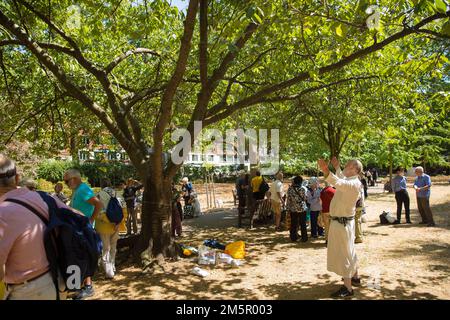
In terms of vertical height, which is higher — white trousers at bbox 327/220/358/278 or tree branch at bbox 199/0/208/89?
tree branch at bbox 199/0/208/89

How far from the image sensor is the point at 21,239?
2.57 meters

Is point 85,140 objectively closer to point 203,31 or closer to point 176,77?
point 176,77

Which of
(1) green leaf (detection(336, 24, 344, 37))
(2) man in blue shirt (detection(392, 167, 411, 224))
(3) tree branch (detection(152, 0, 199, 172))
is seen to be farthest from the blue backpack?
(2) man in blue shirt (detection(392, 167, 411, 224))

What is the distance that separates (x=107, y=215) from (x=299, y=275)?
3.52m

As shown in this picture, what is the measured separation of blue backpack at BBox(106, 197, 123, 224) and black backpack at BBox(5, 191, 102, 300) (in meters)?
3.47

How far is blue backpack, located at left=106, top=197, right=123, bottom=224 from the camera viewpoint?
245 inches

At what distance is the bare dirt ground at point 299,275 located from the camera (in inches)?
225

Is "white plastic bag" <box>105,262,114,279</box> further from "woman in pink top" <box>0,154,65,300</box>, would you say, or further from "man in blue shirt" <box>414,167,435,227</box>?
"man in blue shirt" <box>414,167,435,227</box>

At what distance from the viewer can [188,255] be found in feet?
26.1

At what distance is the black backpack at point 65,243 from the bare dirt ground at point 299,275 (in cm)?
317

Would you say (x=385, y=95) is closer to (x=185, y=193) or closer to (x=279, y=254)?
(x=279, y=254)

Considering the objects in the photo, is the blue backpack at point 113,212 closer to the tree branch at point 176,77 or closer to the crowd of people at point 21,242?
the tree branch at point 176,77
